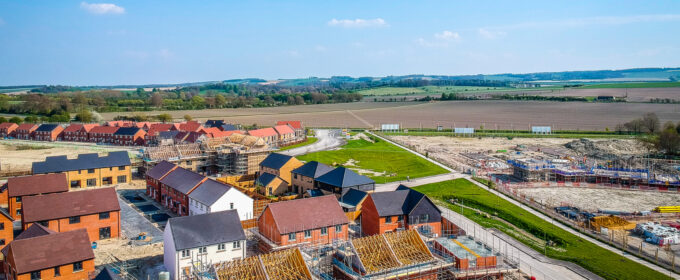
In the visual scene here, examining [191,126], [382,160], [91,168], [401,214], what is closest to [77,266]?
[401,214]

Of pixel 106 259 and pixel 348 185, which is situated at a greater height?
pixel 348 185

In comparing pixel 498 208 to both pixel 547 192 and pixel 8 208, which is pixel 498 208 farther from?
pixel 8 208

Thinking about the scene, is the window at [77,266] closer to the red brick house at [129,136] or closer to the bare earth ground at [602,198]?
the bare earth ground at [602,198]

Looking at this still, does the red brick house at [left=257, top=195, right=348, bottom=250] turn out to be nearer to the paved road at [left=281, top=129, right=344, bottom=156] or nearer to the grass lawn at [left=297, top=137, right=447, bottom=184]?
the grass lawn at [left=297, top=137, right=447, bottom=184]

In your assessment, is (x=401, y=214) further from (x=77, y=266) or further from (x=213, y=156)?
(x=213, y=156)

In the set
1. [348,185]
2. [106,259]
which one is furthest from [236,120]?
[106,259]

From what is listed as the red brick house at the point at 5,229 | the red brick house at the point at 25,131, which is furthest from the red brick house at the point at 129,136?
the red brick house at the point at 5,229
